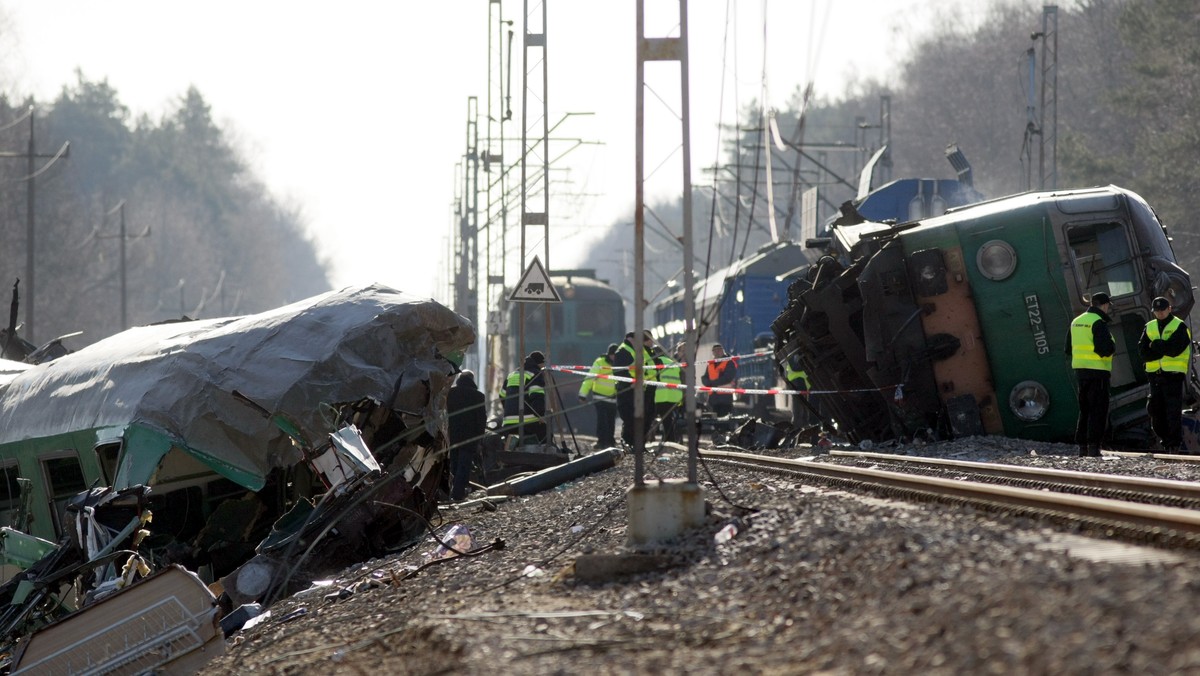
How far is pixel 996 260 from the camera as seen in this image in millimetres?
14125

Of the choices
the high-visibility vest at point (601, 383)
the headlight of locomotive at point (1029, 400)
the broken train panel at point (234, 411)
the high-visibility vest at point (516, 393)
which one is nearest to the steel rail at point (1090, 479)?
the headlight of locomotive at point (1029, 400)

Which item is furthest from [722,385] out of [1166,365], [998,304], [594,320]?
[1166,365]

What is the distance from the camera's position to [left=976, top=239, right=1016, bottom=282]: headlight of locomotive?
14047 millimetres

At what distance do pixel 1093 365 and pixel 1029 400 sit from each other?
146 cm

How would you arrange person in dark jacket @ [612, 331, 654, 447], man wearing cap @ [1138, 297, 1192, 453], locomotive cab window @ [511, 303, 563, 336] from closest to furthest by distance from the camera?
man wearing cap @ [1138, 297, 1192, 453], person in dark jacket @ [612, 331, 654, 447], locomotive cab window @ [511, 303, 563, 336]

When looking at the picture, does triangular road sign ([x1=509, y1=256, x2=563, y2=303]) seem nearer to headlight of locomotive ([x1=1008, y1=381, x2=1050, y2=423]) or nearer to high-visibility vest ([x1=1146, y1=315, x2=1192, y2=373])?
headlight of locomotive ([x1=1008, y1=381, x2=1050, y2=423])

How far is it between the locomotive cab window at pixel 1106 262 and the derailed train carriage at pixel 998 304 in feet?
0.04

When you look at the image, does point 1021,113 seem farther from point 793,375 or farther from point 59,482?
point 59,482

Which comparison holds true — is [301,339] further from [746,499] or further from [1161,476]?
[1161,476]

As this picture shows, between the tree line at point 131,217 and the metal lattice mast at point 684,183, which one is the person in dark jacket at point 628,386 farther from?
the tree line at point 131,217

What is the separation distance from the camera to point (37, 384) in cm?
1237

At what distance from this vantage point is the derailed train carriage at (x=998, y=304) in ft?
45.1

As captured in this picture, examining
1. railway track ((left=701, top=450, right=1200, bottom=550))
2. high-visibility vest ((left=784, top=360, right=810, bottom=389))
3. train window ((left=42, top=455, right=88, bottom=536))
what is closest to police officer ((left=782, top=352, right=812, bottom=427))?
high-visibility vest ((left=784, top=360, right=810, bottom=389))

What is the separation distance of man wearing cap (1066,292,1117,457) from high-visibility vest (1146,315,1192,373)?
0.39 metres
